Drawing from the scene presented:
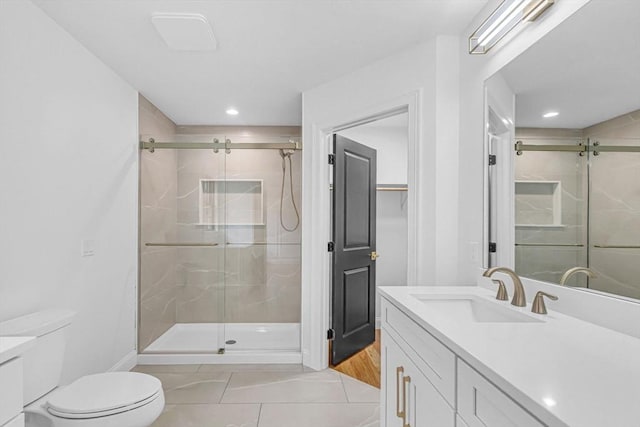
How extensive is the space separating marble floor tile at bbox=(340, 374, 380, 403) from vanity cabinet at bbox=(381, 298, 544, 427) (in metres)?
0.81

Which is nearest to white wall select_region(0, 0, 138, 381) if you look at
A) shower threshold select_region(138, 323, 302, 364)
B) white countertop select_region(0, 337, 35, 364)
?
shower threshold select_region(138, 323, 302, 364)

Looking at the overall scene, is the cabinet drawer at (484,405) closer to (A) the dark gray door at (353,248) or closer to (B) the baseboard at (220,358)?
(A) the dark gray door at (353,248)

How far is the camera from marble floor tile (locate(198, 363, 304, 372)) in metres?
3.14

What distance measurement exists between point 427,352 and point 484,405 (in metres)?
0.39

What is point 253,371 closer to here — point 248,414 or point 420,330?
point 248,414

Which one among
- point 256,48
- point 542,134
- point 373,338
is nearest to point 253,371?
point 373,338

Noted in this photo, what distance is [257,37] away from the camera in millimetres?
2320

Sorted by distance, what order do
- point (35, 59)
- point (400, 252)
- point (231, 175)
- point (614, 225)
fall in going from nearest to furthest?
point (614, 225) → point (35, 59) → point (231, 175) → point (400, 252)

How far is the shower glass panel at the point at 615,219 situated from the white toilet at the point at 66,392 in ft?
6.33

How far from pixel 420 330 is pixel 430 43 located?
1.83 meters

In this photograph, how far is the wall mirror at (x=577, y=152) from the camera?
111 centimetres

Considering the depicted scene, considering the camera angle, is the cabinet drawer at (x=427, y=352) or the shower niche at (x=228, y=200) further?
the shower niche at (x=228, y=200)

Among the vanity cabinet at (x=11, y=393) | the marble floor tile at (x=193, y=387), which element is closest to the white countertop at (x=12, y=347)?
the vanity cabinet at (x=11, y=393)

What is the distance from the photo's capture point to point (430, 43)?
2.32 m
